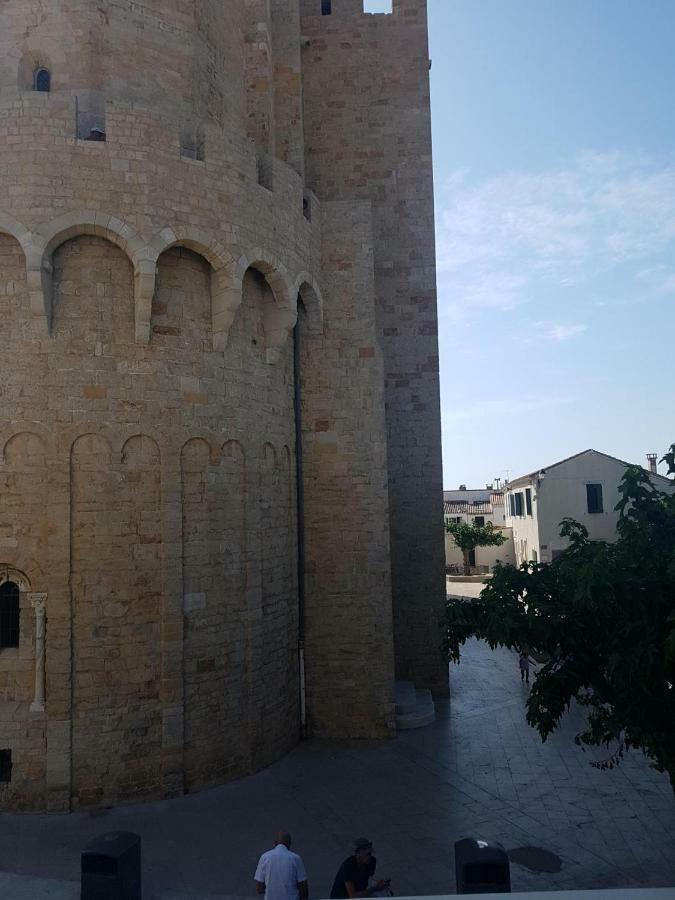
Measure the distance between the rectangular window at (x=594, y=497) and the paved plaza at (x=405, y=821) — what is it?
1722 cm

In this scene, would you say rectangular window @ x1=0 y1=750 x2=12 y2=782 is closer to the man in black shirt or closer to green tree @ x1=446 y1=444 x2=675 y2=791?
the man in black shirt

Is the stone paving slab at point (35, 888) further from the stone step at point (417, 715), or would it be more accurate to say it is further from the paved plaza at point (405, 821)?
the stone step at point (417, 715)

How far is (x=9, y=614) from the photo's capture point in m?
10.2

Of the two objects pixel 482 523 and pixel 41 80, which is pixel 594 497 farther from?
pixel 41 80

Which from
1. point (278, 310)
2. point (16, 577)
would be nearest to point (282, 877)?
point (16, 577)

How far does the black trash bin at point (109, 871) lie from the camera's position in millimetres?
7273

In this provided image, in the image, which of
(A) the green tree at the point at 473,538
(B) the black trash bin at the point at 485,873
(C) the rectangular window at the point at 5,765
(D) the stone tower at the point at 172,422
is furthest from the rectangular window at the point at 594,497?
(C) the rectangular window at the point at 5,765

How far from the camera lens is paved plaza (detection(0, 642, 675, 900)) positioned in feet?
27.0

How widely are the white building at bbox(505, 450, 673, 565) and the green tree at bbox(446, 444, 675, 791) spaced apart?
20888mm

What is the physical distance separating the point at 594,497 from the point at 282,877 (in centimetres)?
2499

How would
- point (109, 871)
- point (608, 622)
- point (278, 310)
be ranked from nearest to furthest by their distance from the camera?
point (109, 871) → point (608, 622) → point (278, 310)

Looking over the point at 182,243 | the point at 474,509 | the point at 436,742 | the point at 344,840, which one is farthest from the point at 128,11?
the point at 474,509

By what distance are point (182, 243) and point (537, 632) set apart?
7703mm

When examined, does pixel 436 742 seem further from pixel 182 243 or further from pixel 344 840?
pixel 182 243
